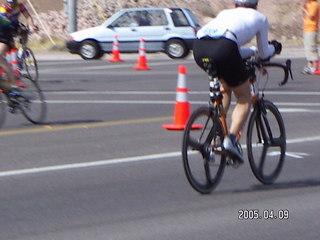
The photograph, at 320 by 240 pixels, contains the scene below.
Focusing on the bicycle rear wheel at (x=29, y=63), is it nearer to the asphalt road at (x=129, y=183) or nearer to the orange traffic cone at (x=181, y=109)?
the asphalt road at (x=129, y=183)

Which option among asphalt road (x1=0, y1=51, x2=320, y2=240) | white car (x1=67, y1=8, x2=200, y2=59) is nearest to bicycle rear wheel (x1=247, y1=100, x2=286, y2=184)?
asphalt road (x1=0, y1=51, x2=320, y2=240)

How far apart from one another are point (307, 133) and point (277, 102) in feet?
11.9

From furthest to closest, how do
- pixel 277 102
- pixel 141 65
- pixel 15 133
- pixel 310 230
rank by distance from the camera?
pixel 141 65
pixel 277 102
pixel 15 133
pixel 310 230

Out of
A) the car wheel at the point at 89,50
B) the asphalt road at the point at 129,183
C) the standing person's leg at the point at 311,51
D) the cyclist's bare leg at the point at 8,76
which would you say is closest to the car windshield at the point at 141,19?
the car wheel at the point at 89,50

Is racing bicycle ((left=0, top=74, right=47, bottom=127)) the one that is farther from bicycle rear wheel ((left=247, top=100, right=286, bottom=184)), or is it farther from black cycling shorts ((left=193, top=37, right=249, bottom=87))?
black cycling shorts ((left=193, top=37, right=249, bottom=87))

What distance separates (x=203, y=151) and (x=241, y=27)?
3.80 feet

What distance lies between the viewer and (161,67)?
80.1 feet

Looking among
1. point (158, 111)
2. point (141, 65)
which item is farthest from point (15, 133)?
point (141, 65)

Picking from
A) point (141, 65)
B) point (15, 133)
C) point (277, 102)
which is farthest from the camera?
point (141, 65)

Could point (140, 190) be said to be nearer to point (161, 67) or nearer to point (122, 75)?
point (122, 75)

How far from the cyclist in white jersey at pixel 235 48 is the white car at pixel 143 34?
19.9 meters

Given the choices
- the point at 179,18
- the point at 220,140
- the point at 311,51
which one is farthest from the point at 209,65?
the point at 179,18

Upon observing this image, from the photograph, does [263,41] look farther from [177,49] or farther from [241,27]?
[177,49]

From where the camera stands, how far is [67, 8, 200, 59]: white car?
28.3 m
